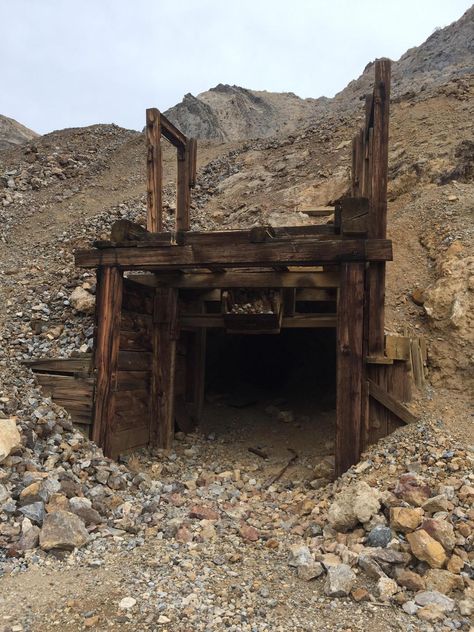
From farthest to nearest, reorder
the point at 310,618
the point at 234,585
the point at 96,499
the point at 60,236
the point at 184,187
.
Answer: the point at 60,236, the point at 184,187, the point at 96,499, the point at 234,585, the point at 310,618

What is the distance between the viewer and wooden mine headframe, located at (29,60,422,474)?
6.05 metres

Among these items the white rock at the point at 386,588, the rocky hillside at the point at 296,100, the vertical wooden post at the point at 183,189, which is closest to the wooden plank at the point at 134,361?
the vertical wooden post at the point at 183,189

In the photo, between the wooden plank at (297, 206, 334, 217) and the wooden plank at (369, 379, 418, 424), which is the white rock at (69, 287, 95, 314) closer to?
the wooden plank at (369, 379, 418, 424)

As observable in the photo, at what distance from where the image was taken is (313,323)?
7.47 metres

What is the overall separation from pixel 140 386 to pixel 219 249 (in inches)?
107

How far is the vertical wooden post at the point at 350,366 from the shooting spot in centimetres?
599

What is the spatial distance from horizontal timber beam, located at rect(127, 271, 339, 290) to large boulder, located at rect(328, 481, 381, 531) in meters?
3.03

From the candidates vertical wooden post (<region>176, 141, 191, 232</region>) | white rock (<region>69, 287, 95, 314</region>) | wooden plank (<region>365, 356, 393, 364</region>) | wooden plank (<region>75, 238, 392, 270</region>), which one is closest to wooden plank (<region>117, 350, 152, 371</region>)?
wooden plank (<region>75, 238, 392, 270</region>)

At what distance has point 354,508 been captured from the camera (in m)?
4.65

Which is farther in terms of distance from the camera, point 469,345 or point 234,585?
point 469,345

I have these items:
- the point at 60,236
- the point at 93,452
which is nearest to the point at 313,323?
the point at 93,452

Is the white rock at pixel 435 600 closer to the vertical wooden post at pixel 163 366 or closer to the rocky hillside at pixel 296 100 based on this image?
the vertical wooden post at pixel 163 366

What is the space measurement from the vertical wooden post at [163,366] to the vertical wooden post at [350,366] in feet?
9.85

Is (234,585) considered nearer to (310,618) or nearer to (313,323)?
(310,618)
